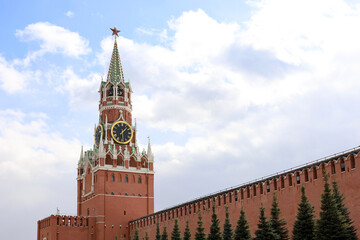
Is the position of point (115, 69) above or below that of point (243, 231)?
above

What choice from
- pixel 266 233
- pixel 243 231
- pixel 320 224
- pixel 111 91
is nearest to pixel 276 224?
pixel 266 233

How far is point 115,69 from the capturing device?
296 feet

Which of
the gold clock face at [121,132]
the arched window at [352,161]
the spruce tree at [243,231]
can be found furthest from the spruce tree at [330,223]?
the gold clock face at [121,132]

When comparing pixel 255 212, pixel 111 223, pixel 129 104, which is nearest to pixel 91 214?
pixel 111 223

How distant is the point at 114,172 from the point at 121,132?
26.0 feet

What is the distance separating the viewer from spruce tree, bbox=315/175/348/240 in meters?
34.4

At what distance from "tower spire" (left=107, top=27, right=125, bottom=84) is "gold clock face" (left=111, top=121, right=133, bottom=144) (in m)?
8.39

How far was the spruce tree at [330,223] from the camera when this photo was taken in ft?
113

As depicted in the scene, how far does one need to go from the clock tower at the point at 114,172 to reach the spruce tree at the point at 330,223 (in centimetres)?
4546

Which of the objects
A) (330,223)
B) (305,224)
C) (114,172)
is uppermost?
(114,172)

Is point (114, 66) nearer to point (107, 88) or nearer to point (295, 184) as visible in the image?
point (107, 88)

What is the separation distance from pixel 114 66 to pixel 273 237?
57.8 meters

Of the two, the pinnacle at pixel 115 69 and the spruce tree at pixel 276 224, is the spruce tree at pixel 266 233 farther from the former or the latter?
the pinnacle at pixel 115 69

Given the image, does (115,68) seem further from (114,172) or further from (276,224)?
(276,224)
